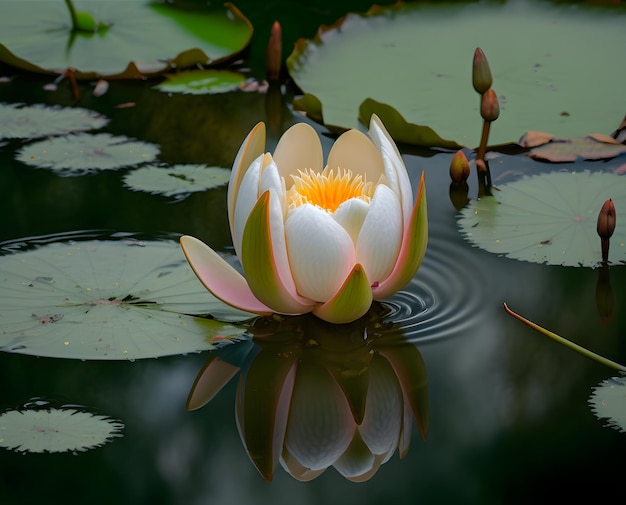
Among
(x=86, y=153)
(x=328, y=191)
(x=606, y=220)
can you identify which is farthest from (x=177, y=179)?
(x=606, y=220)

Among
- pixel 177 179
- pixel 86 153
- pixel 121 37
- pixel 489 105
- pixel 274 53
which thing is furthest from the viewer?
pixel 121 37

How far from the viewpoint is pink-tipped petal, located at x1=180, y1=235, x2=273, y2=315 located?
1952 mm

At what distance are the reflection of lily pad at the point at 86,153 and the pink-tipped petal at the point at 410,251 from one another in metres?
1.24

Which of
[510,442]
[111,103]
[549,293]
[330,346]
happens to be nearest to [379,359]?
[330,346]

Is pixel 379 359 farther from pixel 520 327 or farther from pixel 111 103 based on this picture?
pixel 111 103

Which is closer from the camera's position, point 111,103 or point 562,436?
point 562,436

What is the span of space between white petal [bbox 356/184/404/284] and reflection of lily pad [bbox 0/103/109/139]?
1637 millimetres

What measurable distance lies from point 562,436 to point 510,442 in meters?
0.10

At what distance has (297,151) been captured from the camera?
6.95ft

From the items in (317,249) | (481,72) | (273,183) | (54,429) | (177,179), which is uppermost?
(481,72)

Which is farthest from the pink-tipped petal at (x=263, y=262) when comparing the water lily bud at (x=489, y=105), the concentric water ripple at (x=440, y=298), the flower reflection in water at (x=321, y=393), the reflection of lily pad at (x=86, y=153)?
the reflection of lily pad at (x=86, y=153)

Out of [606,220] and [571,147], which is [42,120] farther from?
[606,220]

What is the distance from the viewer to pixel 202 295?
2.07 metres

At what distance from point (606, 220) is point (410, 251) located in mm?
580
